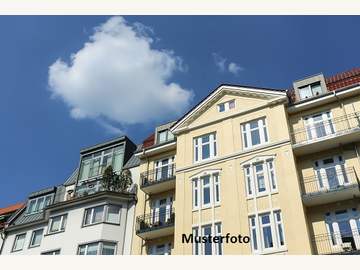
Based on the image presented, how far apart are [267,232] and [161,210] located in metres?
8.21

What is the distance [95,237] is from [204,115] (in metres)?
11.2

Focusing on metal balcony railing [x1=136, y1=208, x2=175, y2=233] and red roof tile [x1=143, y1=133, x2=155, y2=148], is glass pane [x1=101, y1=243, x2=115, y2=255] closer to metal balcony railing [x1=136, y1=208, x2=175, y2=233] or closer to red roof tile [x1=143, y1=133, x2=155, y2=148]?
metal balcony railing [x1=136, y1=208, x2=175, y2=233]

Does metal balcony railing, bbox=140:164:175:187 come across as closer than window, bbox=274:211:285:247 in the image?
No

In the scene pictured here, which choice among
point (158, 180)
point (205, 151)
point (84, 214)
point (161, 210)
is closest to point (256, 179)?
point (205, 151)

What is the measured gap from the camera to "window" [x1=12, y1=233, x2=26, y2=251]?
30.9 meters

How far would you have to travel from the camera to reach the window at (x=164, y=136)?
30.3m

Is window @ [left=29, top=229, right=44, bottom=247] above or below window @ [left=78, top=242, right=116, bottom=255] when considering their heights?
above

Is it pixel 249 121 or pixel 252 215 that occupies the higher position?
pixel 249 121

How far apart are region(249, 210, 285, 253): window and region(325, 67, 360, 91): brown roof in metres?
10.1

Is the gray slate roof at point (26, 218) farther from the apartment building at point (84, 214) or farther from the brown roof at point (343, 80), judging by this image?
the brown roof at point (343, 80)

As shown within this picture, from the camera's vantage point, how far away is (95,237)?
25734 mm

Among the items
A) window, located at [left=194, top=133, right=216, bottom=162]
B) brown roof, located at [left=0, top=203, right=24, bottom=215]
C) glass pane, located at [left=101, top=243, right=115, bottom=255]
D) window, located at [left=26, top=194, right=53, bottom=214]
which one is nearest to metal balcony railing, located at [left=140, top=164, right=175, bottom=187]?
window, located at [left=194, top=133, right=216, bottom=162]
